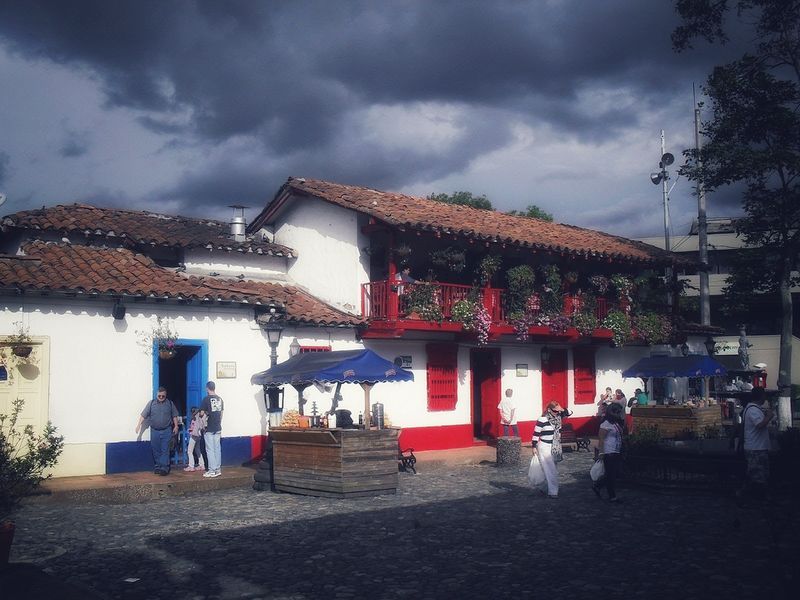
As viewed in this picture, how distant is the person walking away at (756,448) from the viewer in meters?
11.3

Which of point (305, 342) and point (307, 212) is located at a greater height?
point (307, 212)

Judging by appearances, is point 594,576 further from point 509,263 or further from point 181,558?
point 509,263

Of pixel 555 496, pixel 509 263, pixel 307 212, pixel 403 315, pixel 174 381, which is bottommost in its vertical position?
pixel 555 496

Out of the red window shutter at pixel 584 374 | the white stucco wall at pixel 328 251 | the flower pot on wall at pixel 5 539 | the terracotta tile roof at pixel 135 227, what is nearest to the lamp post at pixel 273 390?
the white stucco wall at pixel 328 251

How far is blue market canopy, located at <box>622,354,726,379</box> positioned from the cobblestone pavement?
7146 millimetres

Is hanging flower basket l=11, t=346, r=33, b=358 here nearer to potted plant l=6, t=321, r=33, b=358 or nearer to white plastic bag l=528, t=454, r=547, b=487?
potted plant l=6, t=321, r=33, b=358

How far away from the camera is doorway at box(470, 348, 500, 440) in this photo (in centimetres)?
2158

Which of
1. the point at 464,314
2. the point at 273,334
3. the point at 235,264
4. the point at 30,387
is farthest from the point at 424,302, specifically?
the point at 30,387

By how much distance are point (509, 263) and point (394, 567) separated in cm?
1475

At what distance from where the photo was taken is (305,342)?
1772 cm

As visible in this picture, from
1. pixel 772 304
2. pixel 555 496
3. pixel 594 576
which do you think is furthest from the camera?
pixel 772 304

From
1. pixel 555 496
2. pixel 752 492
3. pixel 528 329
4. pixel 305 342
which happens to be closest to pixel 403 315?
pixel 305 342

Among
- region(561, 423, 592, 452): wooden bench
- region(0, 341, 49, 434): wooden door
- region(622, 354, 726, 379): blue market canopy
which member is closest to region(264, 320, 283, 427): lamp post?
region(0, 341, 49, 434): wooden door

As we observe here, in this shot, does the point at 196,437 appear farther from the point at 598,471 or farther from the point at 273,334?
the point at 598,471
